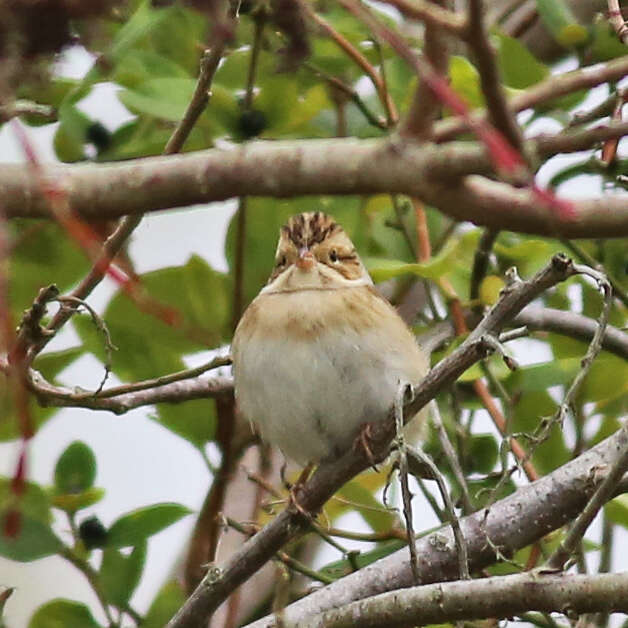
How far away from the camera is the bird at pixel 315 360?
134 inches

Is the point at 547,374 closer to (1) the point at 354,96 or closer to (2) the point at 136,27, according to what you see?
(1) the point at 354,96

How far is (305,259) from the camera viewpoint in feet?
12.1

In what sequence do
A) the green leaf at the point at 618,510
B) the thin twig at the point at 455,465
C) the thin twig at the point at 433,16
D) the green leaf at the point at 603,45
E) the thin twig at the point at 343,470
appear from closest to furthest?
1. the thin twig at the point at 433,16
2. the thin twig at the point at 343,470
3. the thin twig at the point at 455,465
4. the green leaf at the point at 618,510
5. the green leaf at the point at 603,45

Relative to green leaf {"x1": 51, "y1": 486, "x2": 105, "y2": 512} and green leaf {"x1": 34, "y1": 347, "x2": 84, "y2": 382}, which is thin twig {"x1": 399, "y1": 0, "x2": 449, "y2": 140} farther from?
green leaf {"x1": 34, "y1": 347, "x2": 84, "y2": 382}

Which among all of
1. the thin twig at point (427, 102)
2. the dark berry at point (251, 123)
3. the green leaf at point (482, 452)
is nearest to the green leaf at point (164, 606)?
the green leaf at point (482, 452)

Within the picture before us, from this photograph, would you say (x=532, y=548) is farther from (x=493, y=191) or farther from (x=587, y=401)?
(x=493, y=191)

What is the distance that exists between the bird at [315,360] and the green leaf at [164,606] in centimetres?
42

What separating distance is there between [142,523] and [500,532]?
0.87 meters

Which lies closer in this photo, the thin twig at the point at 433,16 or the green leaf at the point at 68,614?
the thin twig at the point at 433,16

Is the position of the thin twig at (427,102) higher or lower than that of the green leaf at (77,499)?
lower

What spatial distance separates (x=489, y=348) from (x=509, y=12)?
2401 mm

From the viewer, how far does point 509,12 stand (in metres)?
4.50

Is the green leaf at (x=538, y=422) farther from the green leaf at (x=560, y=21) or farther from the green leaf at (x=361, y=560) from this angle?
the green leaf at (x=560, y=21)

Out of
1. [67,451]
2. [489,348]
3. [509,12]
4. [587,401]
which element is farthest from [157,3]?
[509,12]
